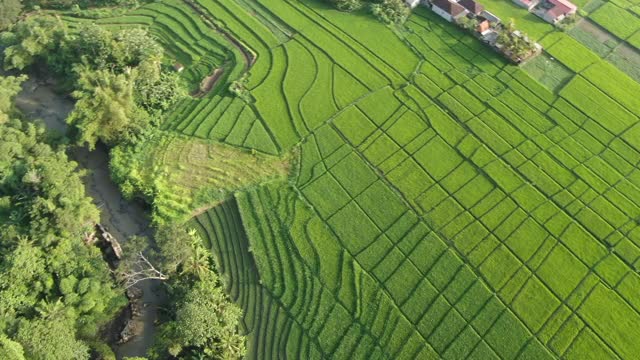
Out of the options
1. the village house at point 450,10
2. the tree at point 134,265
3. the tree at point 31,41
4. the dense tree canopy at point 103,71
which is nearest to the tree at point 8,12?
the dense tree canopy at point 103,71

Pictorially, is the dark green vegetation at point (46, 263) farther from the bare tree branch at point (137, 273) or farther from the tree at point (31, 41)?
the tree at point (31, 41)

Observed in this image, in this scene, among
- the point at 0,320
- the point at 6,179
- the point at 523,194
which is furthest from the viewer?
the point at 523,194

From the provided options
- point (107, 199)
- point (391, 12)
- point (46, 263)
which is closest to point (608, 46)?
point (391, 12)

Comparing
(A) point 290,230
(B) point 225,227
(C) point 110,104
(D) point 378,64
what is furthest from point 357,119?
(C) point 110,104

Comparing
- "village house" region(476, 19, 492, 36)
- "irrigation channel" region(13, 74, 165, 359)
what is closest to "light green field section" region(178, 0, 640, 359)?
"village house" region(476, 19, 492, 36)

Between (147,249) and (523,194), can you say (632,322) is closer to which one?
(523,194)

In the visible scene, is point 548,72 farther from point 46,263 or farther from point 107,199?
point 46,263
